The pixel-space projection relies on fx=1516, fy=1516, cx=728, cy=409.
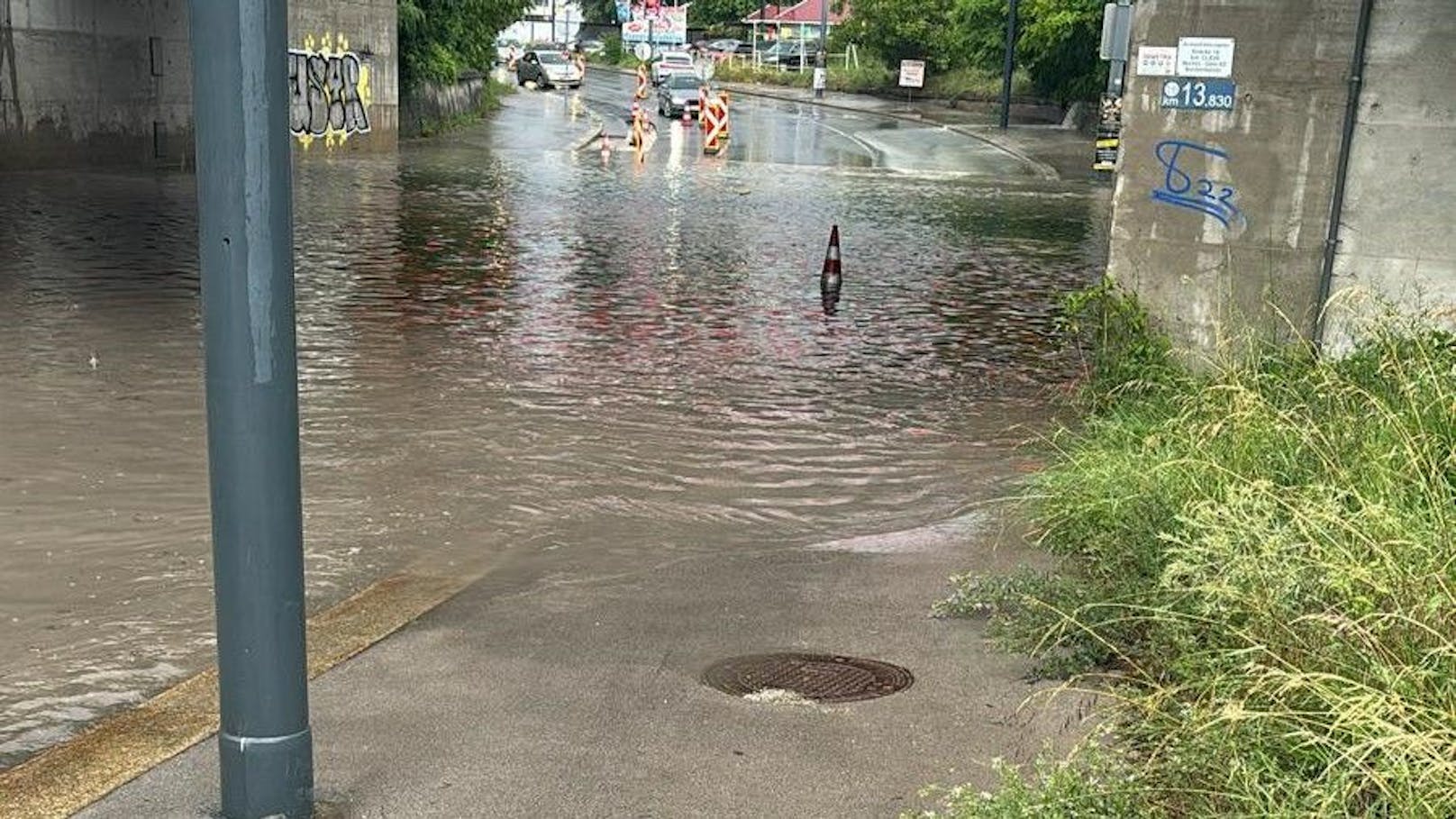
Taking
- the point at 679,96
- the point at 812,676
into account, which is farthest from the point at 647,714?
the point at 679,96

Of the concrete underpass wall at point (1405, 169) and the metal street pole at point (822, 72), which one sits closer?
the concrete underpass wall at point (1405, 169)

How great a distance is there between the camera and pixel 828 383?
10891 mm

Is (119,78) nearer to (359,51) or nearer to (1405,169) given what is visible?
(359,51)

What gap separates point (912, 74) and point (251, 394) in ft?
194

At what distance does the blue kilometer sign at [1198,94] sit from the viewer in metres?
9.15

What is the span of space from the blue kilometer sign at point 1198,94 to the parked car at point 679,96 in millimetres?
40373

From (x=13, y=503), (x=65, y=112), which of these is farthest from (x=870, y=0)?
(x=13, y=503)

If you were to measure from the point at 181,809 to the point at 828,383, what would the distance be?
738 cm

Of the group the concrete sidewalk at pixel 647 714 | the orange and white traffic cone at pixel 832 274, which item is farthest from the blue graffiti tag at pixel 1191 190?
the orange and white traffic cone at pixel 832 274

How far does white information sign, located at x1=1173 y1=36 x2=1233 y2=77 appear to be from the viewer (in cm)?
909

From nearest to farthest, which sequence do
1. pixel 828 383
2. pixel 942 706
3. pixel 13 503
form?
pixel 942 706
pixel 13 503
pixel 828 383

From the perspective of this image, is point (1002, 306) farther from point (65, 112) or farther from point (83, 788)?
point (65, 112)

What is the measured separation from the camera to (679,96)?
166ft

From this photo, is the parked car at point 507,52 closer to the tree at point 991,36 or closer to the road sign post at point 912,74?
the tree at point 991,36
